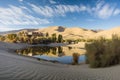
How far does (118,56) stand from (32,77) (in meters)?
8.60

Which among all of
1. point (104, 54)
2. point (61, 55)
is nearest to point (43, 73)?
point (104, 54)

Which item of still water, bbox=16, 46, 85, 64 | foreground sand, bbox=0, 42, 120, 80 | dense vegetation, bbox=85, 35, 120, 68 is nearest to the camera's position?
foreground sand, bbox=0, 42, 120, 80

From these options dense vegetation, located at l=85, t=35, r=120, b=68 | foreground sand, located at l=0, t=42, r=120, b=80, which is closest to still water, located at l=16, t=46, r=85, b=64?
dense vegetation, located at l=85, t=35, r=120, b=68

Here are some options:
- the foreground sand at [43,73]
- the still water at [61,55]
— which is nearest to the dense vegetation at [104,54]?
the foreground sand at [43,73]

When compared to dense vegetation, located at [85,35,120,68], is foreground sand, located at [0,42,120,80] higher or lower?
lower

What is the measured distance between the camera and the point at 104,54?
14258 mm

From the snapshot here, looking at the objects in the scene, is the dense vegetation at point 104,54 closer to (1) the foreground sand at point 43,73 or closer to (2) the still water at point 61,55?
(1) the foreground sand at point 43,73

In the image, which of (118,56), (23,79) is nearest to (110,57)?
(118,56)

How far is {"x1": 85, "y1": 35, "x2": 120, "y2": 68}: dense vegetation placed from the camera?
46.2 feet

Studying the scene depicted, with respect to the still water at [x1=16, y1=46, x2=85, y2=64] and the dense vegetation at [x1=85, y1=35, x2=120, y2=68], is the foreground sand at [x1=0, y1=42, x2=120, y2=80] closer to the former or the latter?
the dense vegetation at [x1=85, y1=35, x2=120, y2=68]

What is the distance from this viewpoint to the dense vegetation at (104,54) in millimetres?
14095

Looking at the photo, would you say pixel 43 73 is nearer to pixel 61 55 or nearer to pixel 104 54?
pixel 104 54

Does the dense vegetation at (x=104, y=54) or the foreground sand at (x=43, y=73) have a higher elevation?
the dense vegetation at (x=104, y=54)

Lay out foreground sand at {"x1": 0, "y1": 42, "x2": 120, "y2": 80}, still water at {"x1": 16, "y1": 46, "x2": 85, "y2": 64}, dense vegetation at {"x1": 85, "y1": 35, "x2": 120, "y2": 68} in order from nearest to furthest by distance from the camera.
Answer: foreground sand at {"x1": 0, "y1": 42, "x2": 120, "y2": 80}
dense vegetation at {"x1": 85, "y1": 35, "x2": 120, "y2": 68}
still water at {"x1": 16, "y1": 46, "x2": 85, "y2": 64}
